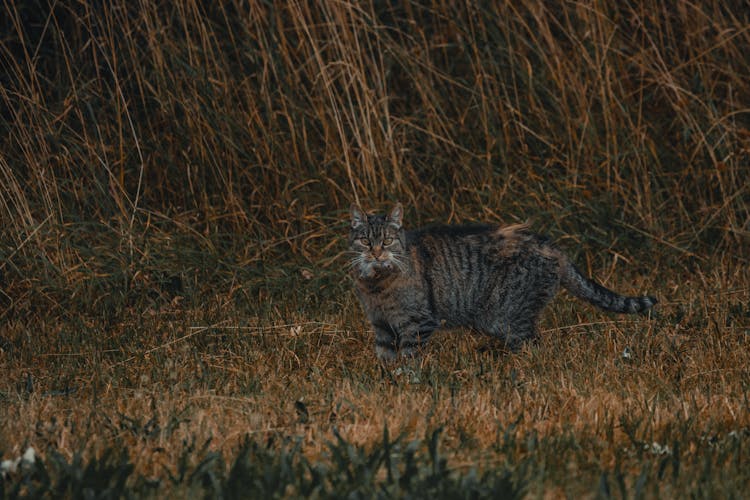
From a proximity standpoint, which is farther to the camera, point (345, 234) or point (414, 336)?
point (345, 234)

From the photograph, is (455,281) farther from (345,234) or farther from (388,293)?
(345,234)

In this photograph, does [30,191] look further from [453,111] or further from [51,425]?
[51,425]

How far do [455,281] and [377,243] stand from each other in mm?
460

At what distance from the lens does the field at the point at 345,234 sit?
3.45 metres

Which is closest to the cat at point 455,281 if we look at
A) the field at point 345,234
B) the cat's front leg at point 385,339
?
the cat's front leg at point 385,339

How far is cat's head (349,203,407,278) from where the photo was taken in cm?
488

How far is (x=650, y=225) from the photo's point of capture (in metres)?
6.18

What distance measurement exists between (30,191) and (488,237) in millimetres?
2995

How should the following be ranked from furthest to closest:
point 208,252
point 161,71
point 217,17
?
1. point 217,17
2. point 161,71
3. point 208,252

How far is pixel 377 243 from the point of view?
16.1ft

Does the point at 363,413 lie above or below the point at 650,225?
above

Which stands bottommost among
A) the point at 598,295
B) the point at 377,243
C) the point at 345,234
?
the point at 598,295

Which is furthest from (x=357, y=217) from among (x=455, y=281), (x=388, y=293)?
(x=455, y=281)

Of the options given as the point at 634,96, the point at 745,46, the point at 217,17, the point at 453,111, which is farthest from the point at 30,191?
the point at 745,46
